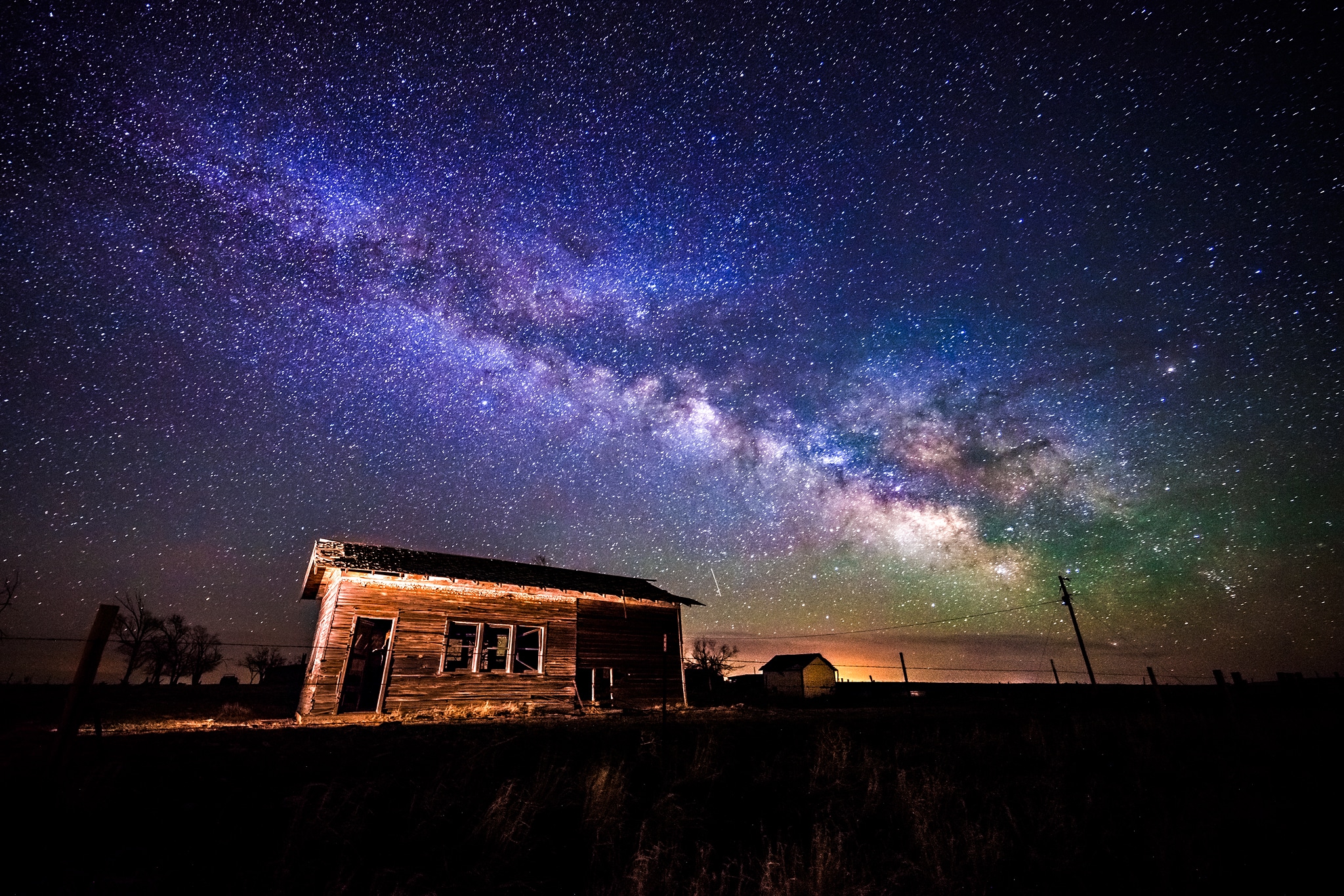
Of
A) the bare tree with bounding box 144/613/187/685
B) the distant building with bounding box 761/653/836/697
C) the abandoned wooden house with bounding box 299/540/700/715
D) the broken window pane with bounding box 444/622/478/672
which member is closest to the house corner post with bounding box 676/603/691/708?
the abandoned wooden house with bounding box 299/540/700/715

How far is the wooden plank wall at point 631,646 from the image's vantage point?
20.1 meters

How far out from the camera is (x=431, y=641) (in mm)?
17047

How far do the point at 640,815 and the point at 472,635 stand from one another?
12093mm

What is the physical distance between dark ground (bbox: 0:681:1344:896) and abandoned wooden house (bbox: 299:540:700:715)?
203 inches

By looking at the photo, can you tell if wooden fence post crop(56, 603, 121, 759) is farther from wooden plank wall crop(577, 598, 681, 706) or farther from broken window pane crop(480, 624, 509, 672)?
wooden plank wall crop(577, 598, 681, 706)

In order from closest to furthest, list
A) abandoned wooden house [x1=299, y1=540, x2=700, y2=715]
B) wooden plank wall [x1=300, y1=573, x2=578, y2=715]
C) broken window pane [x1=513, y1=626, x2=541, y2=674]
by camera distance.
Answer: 1. wooden plank wall [x1=300, y1=573, x2=578, y2=715]
2. abandoned wooden house [x1=299, y1=540, x2=700, y2=715]
3. broken window pane [x1=513, y1=626, x2=541, y2=674]

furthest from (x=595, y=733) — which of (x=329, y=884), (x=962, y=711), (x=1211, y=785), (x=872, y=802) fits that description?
(x=962, y=711)

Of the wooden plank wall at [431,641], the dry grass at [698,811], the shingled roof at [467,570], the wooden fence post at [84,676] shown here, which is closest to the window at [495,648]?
the wooden plank wall at [431,641]

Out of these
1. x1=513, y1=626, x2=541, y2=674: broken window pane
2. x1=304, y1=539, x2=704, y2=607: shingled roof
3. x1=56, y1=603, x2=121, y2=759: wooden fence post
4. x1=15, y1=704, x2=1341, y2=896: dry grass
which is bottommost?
x1=15, y1=704, x2=1341, y2=896: dry grass

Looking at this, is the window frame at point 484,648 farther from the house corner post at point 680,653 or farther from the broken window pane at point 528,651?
the house corner post at point 680,653

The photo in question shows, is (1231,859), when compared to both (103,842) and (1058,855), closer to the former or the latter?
(1058,855)

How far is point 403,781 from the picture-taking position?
734 cm

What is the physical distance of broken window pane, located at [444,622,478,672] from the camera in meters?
17.7

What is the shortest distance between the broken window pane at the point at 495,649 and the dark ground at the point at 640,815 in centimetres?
613
